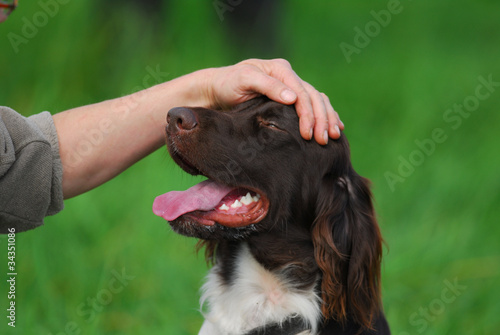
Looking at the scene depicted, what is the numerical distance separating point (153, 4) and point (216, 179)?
4.71 meters

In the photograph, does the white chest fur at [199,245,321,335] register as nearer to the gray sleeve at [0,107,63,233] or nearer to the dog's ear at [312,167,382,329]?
the dog's ear at [312,167,382,329]

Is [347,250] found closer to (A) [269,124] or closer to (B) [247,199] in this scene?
(B) [247,199]

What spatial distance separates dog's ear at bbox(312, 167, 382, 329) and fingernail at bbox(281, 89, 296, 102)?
39 cm

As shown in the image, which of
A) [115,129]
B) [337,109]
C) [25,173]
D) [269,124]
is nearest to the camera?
[25,173]

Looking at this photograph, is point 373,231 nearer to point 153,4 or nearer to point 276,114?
point 276,114

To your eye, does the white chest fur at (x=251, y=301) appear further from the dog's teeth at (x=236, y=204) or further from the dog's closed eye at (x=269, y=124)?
the dog's closed eye at (x=269, y=124)

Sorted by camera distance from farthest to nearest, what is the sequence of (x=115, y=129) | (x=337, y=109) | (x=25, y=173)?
(x=337, y=109)
(x=115, y=129)
(x=25, y=173)

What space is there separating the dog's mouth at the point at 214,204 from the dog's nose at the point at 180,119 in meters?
0.14

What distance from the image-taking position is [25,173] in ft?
8.98

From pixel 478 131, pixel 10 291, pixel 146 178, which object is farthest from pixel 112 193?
pixel 478 131

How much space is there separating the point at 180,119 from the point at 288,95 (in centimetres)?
43

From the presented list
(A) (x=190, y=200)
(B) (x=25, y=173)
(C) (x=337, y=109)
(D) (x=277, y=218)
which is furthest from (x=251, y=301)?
(C) (x=337, y=109)

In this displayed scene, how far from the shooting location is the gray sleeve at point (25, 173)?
2697 millimetres

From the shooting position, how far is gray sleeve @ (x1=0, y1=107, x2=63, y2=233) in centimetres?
270
